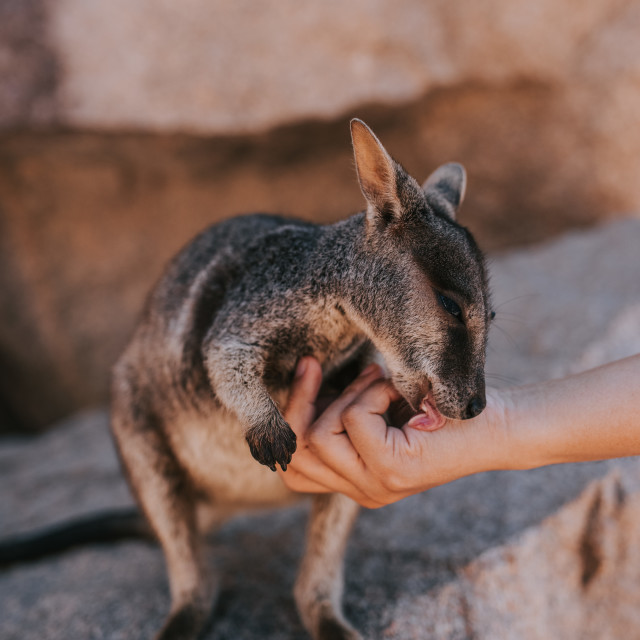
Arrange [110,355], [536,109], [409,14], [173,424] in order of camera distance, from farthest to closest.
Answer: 1. [110,355]
2. [536,109]
3. [409,14]
4. [173,424]

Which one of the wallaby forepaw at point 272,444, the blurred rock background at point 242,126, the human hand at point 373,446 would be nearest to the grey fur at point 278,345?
the wallaby forepaw at point 272,444

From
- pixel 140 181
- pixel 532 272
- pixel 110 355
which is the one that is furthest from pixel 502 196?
pixel 110 355

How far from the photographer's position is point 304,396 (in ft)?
6.02

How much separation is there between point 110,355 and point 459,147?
3.15 meters

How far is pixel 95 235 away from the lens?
4730 mm

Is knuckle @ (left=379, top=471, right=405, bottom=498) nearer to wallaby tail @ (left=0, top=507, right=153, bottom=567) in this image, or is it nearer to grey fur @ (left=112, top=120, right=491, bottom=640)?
grey fur @ (left=112, top=120, right=491, bottom=640)

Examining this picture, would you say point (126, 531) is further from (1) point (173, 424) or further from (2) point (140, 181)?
(2) point (140, 181)

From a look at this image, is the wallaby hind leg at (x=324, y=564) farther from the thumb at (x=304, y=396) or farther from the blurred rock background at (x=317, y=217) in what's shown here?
the thumb at (x=304, y=396)

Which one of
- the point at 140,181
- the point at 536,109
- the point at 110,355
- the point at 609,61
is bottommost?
the point at 110,355

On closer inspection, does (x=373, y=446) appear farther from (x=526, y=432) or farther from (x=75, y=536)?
(x=75, y=536)

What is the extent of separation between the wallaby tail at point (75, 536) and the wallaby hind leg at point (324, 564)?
828 mm

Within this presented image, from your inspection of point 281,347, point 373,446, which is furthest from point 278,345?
point 373,446

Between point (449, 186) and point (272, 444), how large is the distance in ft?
3.46

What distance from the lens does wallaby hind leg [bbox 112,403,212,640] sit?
6.80ft
